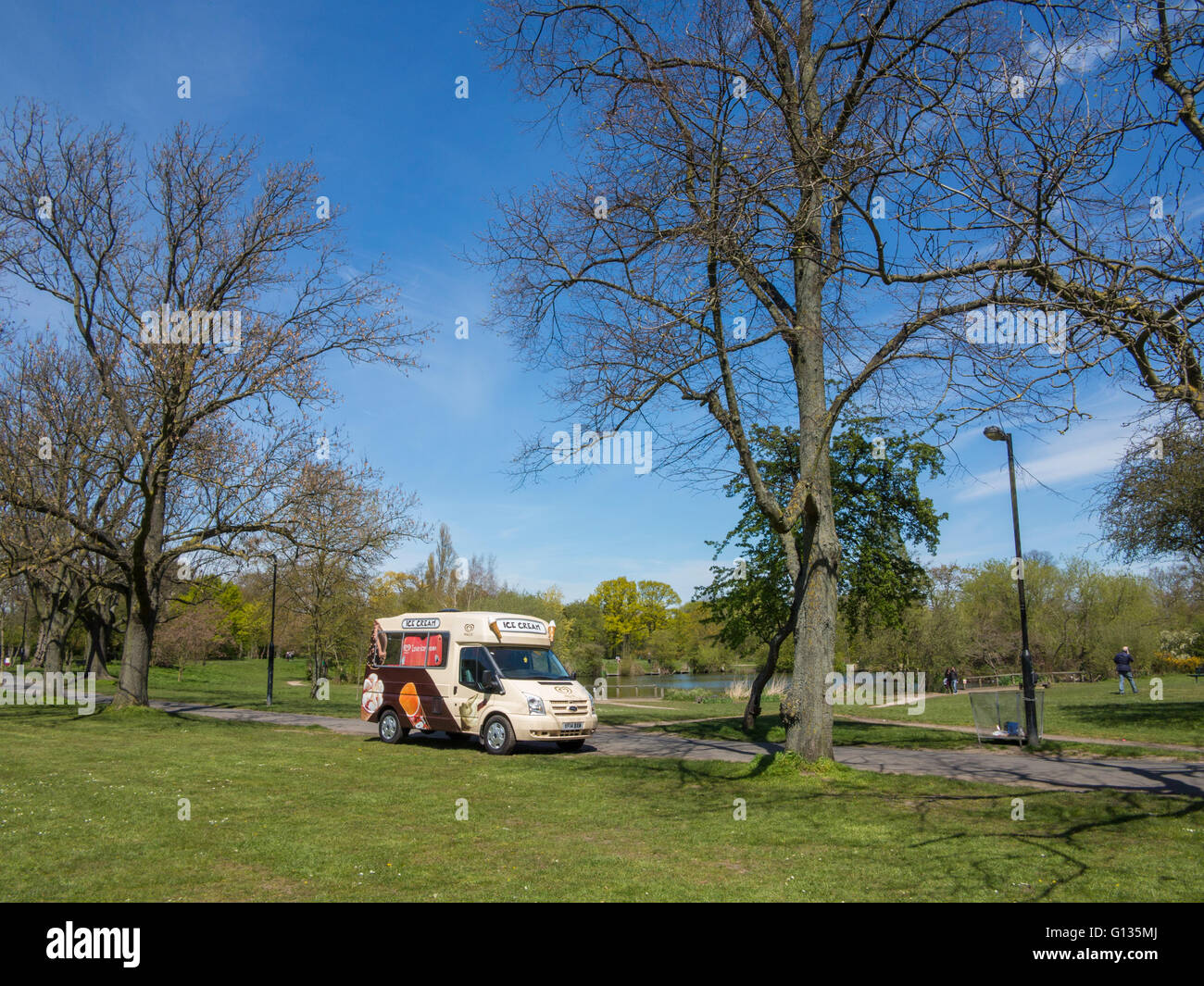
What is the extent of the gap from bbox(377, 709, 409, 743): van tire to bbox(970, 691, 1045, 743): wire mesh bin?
12151mm

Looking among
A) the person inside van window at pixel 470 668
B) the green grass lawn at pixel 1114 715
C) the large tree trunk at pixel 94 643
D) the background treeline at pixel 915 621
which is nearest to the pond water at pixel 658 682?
the background treeline at pixel 915 621

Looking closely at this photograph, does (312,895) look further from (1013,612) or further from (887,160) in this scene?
(1013,612)

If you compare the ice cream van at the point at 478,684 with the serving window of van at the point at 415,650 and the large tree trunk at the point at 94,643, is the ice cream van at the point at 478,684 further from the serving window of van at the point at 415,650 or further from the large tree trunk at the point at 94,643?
the large tree trunk at the point at 94,643

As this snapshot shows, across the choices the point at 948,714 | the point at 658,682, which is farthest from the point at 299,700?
the point at 658,682

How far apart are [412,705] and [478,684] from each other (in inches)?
83.4

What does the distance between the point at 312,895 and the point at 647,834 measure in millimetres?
3584

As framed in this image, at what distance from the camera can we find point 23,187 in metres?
20.1

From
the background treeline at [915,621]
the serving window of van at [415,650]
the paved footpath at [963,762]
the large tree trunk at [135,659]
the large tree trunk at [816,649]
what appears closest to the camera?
the paved footpath at [963,762]

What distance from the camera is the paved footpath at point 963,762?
431 inches

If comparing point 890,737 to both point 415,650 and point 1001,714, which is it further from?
point 415,650

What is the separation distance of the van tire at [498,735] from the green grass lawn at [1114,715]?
12382 millimetres

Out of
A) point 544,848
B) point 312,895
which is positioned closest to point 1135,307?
point 544,848

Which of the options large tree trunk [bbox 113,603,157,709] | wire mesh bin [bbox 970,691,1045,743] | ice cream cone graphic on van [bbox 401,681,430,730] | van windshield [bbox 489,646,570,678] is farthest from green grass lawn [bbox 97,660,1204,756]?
ice cream cone graphic on van [bbox 401,681,430,730]

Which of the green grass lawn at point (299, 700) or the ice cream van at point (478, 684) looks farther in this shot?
the green grass lawn at point (299, 700)
